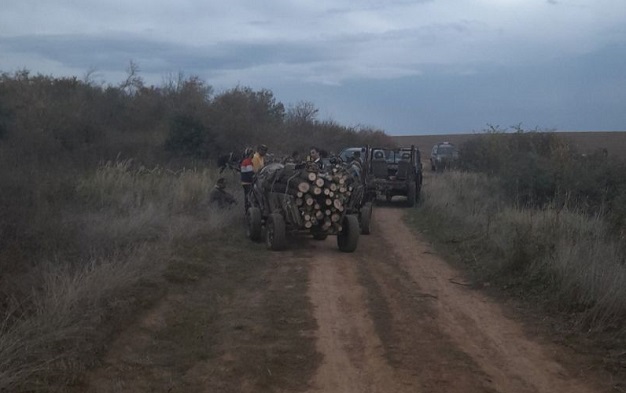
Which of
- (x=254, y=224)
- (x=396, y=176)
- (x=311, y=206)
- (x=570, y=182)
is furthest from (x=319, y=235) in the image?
(x=396, y=176)

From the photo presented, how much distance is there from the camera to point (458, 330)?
33.1 ft

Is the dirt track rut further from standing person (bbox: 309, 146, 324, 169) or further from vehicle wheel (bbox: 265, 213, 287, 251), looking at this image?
standing person (bbox: 309, 146, 324, 169)

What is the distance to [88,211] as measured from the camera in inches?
576

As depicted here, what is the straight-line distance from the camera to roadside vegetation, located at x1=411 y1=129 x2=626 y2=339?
10.6 m

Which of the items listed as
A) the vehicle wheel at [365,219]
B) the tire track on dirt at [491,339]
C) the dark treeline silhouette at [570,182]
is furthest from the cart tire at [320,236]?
the dark treeline silhouette at [570,182]

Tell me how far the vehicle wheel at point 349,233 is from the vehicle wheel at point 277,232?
Answer: 116 cm

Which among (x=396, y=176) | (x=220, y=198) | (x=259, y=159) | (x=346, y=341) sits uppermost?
(x=259, y=159)

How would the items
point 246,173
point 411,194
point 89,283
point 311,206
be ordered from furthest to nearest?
point 411,194
point 246,173
point 311,206
point 89,283

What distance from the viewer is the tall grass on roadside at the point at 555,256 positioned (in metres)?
10.3

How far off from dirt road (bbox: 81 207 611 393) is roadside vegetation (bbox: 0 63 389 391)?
1.59 feet

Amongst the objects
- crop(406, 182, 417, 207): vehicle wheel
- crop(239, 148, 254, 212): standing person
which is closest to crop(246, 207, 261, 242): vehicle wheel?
crop(239, 148, 254, 212): standing person

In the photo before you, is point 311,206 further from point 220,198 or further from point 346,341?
point 346,341

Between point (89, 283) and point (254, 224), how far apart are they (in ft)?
26.6

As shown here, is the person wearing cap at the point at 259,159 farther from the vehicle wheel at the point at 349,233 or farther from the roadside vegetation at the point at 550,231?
the roadside vegetation at the point at 550,231
